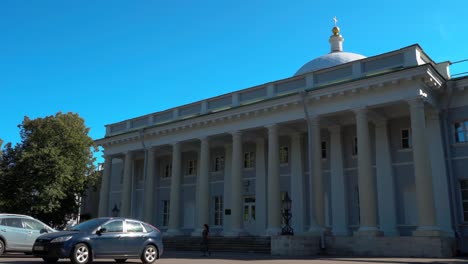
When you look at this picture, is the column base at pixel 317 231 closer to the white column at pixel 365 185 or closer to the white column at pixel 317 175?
the white column at pixel 317 175

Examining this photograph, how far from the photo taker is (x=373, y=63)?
19859 mm

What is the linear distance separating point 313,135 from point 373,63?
→ 4.24 m

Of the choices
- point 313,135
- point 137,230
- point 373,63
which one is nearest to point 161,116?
point 313,135

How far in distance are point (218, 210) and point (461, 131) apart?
14.9 metres

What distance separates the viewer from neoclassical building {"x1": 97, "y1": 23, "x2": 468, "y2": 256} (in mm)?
18203

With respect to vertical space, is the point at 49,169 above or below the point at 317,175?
above

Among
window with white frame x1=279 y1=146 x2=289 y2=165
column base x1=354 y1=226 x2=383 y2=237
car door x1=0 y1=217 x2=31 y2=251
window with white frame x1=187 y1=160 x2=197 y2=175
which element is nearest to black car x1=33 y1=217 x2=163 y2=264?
car door x1=0 y1=217 x2=31 y2=251

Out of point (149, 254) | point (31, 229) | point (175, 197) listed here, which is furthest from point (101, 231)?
point (175, 197)

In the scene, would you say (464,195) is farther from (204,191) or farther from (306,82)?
(204,191)

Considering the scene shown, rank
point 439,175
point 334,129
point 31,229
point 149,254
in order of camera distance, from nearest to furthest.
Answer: point 149,254, point 31,229, point 439,175, point 334,129

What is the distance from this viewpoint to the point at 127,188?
2984cm

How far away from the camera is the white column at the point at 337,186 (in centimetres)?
2156

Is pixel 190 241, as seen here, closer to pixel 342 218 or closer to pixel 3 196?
pixel 342 218

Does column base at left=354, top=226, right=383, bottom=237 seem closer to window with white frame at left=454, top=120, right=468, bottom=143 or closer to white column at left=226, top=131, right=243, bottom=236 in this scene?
window with white frame at left=454, top=120, right=468, bottom=143
